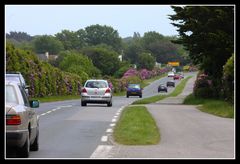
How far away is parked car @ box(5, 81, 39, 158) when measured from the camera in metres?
11.6

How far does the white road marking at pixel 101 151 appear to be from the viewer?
1262 centimetres

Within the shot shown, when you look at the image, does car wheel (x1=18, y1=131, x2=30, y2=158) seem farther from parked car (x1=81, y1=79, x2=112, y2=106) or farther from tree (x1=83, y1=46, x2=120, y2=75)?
tree (x1=83, y1=46, x2=120, y2=75)

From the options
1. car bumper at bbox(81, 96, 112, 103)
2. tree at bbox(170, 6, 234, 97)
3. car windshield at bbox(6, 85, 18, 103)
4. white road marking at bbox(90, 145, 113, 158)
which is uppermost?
tree at bbox(170, 6, 234, 97)

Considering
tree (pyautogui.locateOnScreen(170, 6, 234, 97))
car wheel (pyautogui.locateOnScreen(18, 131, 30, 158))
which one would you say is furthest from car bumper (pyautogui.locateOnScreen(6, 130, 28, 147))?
tree (pyautogui.locateOnScreen(170, 6, 234, 97))

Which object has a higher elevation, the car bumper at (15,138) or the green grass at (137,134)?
the car bumper at (15,138)

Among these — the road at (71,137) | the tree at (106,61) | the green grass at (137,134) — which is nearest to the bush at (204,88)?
the road at (71,137)

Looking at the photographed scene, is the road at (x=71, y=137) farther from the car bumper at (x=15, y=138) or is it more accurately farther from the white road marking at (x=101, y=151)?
the car bumper at (x=15, y=138)

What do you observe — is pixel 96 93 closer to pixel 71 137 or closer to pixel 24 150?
pixel 71 137

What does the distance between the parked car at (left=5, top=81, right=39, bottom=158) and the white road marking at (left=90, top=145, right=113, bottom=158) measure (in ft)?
4.20

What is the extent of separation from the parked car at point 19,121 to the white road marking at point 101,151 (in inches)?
50.4

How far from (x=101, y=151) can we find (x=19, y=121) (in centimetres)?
236

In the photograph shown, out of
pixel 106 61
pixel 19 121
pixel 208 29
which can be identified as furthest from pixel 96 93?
pixel 106 61

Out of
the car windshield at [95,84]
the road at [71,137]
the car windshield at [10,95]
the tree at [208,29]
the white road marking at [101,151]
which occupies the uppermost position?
the tree at [208,29]
